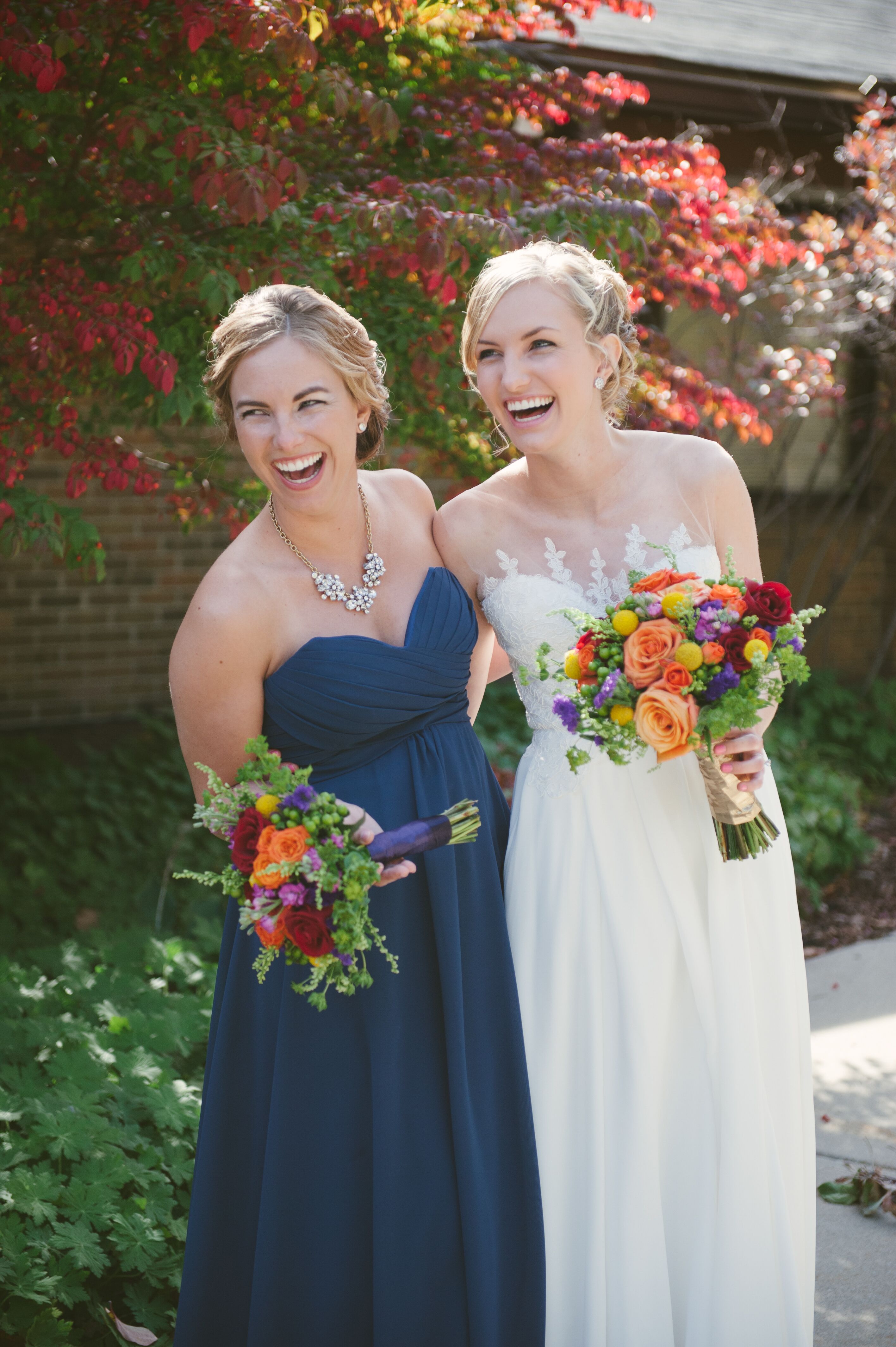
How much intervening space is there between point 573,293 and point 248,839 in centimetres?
143

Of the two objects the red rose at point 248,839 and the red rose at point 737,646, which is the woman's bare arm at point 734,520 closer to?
the red rose at point 737,646

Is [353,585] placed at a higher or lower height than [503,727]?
lower

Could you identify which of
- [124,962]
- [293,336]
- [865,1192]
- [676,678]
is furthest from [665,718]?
[124,962]

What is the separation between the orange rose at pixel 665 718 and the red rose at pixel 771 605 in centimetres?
20

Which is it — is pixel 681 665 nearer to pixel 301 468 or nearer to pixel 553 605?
pixel 553 605

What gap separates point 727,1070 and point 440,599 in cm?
118

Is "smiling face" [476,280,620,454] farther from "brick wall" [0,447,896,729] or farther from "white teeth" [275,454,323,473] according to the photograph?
"brick wall" [0,447,896,729]

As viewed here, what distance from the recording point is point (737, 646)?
86.4 inches

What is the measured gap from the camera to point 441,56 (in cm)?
434

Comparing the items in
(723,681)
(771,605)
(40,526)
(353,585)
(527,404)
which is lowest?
(723,681)

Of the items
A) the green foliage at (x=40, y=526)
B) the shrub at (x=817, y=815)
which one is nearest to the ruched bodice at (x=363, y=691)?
the green foliage at (x=40, y=526)

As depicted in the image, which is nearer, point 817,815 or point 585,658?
point 585,658

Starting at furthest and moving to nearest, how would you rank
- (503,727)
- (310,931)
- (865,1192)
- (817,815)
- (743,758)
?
(503,727), (817,815), (865,1192), (743,758), (310,931)

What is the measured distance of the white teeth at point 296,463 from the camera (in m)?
2.42
